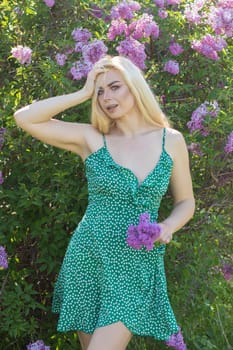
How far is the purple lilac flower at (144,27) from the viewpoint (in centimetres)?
468

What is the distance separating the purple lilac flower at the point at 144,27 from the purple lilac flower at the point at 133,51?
98 mm

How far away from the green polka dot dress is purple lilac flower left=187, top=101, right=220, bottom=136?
2.11 feet

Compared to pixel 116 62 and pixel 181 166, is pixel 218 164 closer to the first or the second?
pixel 181 166

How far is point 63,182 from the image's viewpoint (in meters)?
4.52

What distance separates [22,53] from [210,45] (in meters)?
0.95

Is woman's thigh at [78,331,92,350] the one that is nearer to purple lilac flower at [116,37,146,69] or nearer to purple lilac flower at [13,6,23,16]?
purple lilac flower at [116,37,146,69]

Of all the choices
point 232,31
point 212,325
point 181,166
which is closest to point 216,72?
point 232,31

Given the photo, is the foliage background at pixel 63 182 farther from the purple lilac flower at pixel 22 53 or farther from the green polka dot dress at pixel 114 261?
the green polka dot dress at pixel 114 261

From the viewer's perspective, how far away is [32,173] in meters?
4.65

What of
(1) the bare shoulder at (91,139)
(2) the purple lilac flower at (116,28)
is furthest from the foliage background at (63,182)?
(1) the bare shoulder at (91,139)

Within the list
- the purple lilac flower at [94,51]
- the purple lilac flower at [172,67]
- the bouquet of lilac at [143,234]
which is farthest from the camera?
the purple lilac flower at [172,67]

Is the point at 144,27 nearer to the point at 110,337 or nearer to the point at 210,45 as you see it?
the point at 210,45

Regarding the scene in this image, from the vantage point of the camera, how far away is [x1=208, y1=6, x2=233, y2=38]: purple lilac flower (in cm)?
476

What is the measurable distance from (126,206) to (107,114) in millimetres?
405
